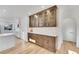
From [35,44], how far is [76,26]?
692mm

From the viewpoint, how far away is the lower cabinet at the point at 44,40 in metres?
1.31

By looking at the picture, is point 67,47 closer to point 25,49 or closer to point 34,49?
point 34,49

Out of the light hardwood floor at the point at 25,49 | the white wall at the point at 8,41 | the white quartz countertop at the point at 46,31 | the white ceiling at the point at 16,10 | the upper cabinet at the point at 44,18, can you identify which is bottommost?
the light hardwood floor at the point at 25,49

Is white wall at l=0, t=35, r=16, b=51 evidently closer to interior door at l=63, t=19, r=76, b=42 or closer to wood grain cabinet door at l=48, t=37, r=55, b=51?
wood grain cabinet door at l=48, t=37, r=55, b=51

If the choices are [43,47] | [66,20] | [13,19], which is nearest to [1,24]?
[13,19]

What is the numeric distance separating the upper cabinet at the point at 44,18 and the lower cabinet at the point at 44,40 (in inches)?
7.4

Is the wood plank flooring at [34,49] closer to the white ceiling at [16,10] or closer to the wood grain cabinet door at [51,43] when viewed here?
the wood grain cabinet door at [51,43]

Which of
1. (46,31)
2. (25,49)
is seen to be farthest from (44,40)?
(25,49)

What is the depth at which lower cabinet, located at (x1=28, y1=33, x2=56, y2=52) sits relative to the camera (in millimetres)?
1307

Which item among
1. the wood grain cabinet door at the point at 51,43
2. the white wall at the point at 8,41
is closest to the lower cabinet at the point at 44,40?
the wood grain cabinet door at the point at 51,43

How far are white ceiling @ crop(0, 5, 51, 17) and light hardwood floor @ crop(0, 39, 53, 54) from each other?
17.7 inches

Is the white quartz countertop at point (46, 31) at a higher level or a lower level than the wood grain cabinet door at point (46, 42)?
higher

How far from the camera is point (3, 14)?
48.9 inches
